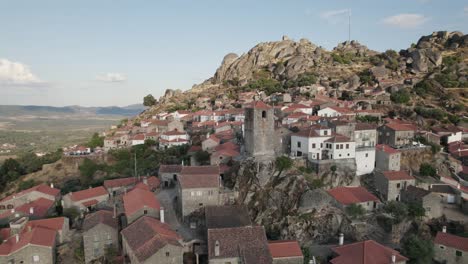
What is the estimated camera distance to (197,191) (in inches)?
1399

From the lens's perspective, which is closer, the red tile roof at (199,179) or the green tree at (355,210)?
the red tile roof at (199,179)

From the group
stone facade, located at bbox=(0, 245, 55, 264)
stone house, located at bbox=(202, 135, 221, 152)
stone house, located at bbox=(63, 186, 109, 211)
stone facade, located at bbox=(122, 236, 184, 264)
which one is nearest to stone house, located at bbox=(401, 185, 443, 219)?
stone facade, located at bbox=(122, 236, 184, 264)

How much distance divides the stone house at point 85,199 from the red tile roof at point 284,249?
25481 millimetres

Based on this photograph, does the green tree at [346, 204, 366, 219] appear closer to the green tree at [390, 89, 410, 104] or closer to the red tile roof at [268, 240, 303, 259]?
the red tile roof at [268, 240, 303, 259]

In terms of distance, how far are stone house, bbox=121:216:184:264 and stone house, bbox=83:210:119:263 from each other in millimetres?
2718

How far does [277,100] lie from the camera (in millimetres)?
87125

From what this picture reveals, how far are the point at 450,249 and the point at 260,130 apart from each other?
22837 mm

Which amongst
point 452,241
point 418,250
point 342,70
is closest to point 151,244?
point 418,250

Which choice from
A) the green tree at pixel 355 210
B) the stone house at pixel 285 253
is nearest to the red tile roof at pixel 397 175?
the green tree at pixel 355 210

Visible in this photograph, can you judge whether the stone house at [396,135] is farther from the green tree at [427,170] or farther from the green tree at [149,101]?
the green tree at [149,101]

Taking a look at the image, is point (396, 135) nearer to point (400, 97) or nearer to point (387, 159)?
point (387, 159)

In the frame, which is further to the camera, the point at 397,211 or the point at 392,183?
the point at 392,183

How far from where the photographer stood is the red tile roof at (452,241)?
31.9m

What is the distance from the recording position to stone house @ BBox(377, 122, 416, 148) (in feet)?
170
